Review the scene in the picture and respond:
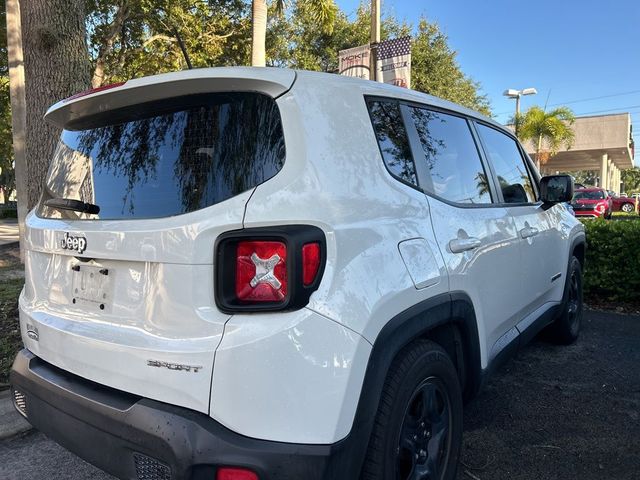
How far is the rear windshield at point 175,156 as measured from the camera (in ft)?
5.87

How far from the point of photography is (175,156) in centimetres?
195

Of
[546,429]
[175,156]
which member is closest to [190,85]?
[175,156]

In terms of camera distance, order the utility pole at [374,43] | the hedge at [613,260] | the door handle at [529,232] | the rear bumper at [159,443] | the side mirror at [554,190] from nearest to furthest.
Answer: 1. the rear bumper at [159,443]
2. the door handle at [529,232]
3. the side mirror at [554,190]
4. the hedge at [613,260]
5. the utility pole at [374,43]

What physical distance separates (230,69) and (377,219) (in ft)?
2.57

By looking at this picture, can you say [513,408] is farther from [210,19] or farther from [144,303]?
[210,19]

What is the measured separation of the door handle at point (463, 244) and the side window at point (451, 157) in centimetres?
23

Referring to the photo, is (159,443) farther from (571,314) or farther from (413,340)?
(571,314)

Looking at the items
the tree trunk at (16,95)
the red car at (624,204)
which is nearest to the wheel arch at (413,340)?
the tree trunk at (16,95)

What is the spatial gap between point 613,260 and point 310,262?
19.0ft

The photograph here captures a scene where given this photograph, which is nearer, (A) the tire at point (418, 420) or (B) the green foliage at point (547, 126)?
(A) the tire at point (418, 420)

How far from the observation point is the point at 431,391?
2.19 metres

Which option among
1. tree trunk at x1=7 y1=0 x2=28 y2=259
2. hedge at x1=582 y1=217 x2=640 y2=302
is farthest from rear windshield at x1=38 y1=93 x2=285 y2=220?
tree trunk at x1=7 y1=0 x2=28 y2=259

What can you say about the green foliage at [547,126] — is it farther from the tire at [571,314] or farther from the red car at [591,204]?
the tire at [571,314]

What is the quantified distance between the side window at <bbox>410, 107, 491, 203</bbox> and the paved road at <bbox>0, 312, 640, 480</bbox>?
4.80ft
